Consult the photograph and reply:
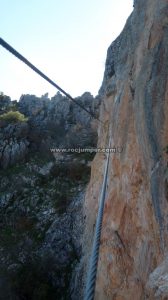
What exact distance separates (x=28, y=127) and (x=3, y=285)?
2145cm

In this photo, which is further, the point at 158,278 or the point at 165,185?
the point at 165,185

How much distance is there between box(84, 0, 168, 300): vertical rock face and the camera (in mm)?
7055

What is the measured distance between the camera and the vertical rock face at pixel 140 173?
7.05 m

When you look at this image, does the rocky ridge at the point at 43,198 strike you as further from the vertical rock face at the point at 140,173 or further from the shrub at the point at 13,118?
the vertical rock face at the point at 140,173

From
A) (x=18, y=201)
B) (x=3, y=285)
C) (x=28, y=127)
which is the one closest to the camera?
(x=3, y=285)

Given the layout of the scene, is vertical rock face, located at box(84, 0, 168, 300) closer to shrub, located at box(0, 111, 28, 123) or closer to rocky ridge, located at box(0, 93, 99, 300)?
rocky ridge, located at box(0, 93, 99, 300)

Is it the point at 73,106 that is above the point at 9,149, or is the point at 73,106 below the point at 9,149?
above

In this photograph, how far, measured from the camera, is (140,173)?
30.9 feet

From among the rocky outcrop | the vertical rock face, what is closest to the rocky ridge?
the rocky outcrop

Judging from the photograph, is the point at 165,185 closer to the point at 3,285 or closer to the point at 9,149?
the point at 3,285

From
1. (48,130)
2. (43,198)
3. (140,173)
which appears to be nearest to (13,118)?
(48,130)

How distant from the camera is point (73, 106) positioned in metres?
44.8

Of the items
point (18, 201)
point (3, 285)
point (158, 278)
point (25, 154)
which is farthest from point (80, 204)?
point (158, 278)

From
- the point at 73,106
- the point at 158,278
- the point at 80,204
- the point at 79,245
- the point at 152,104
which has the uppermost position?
the point at 73,106
